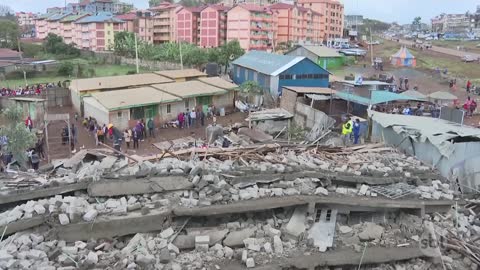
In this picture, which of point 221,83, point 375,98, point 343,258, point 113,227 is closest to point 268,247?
point 343,258

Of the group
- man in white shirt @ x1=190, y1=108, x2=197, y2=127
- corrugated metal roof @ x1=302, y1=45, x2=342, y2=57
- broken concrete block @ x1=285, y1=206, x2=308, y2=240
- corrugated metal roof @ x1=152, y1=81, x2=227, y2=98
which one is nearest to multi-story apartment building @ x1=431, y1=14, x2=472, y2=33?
corrugated metal roof @ x1=302, y1=45, x2=342, y2=57

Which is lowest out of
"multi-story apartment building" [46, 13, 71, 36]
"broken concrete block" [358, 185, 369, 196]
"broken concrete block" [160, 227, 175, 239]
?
"broken concrete block" [160, 227, 175, 239]

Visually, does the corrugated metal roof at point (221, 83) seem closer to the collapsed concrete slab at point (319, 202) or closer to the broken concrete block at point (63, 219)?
the collapsed concrete slab at point (319, 202)

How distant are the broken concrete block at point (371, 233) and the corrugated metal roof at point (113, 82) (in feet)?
69.4

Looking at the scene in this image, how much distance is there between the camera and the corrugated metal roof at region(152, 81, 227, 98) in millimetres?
25014

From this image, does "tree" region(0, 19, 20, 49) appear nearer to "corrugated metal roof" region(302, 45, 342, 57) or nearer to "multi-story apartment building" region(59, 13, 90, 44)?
"multi-story apartment building" region(59, 13, 90, 44)

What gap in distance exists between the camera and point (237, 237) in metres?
8.36

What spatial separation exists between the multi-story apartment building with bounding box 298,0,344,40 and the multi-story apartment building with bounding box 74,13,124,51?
115 ft

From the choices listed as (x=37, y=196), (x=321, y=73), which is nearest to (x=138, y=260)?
(x=37, y=196)

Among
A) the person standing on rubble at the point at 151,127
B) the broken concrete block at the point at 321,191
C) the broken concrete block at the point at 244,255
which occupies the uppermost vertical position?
the broken concrete block at the point at 321,191

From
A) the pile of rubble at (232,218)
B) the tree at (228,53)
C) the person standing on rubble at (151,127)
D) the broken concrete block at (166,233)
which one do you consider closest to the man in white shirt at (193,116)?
the person standing on rubble at (151,127)

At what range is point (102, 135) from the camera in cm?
1916

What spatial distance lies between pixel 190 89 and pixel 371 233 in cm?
1850

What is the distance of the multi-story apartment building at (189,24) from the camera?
69.9 m
